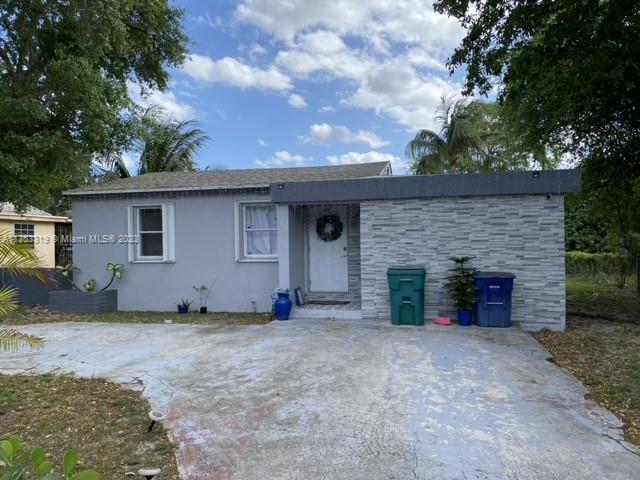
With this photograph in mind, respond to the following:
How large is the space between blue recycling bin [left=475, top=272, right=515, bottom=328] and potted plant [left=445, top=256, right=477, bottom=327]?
0.12 m

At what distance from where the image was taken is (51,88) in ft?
35.7

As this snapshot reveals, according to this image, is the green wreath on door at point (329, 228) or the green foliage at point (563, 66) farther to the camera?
the green wreath on door at point (329, 228)

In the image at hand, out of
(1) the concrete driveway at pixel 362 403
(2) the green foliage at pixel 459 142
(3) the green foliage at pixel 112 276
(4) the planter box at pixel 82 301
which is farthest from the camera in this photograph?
(2) the green foliage at pixel 459 142

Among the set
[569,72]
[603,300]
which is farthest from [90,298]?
[603,300]

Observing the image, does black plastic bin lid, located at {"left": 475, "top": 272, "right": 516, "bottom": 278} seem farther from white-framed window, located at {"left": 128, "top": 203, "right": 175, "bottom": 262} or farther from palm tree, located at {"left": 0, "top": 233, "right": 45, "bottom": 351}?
white-framed window, located at {"left": 128, "top": 203, "right": 175, "bottom": 262}

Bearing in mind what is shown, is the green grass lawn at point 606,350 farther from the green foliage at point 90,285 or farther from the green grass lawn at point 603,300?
the green foliage at point 90,285

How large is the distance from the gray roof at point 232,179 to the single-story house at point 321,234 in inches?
1.7

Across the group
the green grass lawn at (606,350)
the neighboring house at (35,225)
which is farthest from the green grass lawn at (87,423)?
the neighboring house at (35,225)

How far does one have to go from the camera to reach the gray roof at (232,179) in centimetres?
1034

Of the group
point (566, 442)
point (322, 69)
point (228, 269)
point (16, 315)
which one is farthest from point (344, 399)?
point (322, 69)

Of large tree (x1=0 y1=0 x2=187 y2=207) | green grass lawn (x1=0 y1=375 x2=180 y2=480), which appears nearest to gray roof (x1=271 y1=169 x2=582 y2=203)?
green grass lawn (x1=0 y1=375 x2=180 y2=480)

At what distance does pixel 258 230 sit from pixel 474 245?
15.3ft

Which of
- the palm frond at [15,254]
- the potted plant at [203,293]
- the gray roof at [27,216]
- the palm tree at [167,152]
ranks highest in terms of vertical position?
the palm tree at [167,152]

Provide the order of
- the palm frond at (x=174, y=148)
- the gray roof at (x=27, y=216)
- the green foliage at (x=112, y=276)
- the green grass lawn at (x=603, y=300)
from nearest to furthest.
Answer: the green grass lawn at (x=603, y=300), the green foliage at (x=112, y=276), the gray roof at (x=27, y=216), the palm frond at (x=174, y=148)
